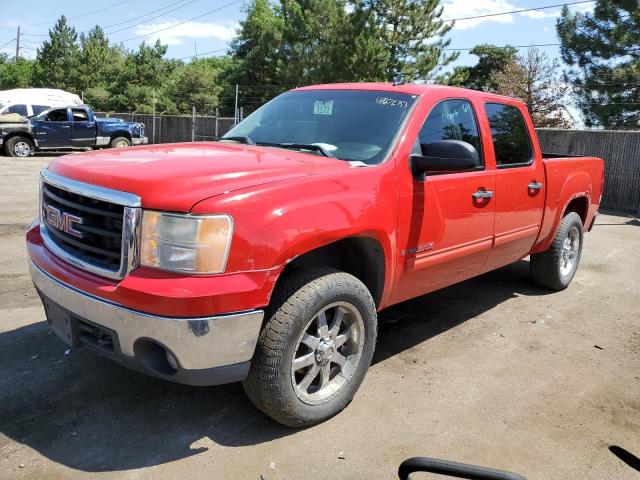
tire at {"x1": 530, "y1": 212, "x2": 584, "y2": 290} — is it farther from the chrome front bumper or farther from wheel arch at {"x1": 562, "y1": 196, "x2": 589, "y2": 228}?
the chrome front bumper

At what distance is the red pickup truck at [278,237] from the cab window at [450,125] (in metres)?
0.02

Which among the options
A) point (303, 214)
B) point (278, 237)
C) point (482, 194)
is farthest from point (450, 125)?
point (278, 237)

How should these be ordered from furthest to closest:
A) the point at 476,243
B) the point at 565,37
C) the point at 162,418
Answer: the point at 565,37 → the point at 476,243 → the point at 162,418

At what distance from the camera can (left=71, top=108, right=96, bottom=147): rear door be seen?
20.7 meters

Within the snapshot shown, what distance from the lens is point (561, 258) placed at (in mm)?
5852

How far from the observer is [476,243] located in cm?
→ 420

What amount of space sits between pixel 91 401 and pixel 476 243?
2779 millimetres

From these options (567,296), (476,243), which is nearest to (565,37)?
(567,296)

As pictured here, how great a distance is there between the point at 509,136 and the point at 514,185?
511 mm

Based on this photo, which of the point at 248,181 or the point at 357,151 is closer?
the point at 248,181

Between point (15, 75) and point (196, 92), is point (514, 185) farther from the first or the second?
point (15, 75)

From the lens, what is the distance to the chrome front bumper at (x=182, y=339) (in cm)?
252

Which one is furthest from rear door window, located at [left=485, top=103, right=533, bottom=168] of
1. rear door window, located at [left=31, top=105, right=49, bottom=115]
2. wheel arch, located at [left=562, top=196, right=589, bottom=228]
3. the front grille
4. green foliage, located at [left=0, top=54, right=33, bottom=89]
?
green foliage, located at [left=0, top=54, right=33, bottom=89]

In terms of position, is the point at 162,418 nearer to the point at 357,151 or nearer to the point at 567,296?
the point at 357,151
